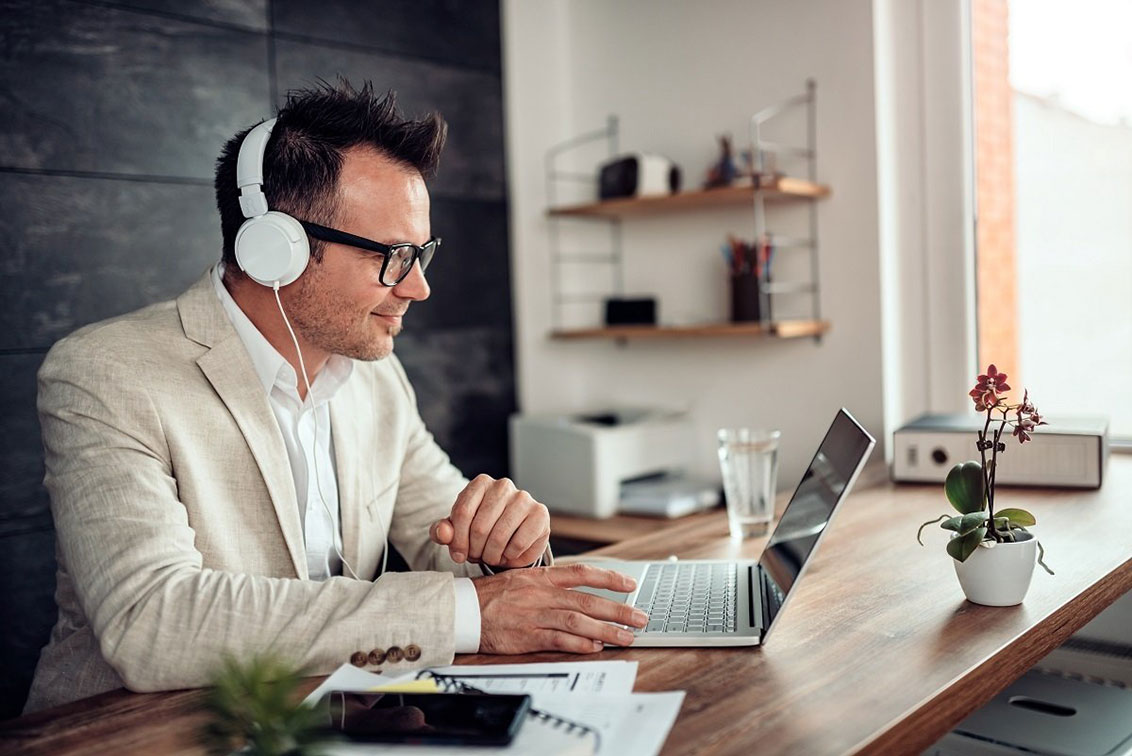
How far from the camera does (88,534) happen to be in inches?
43.4

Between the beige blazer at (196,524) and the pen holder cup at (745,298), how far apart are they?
42.4 inches

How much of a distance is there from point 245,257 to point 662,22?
67.5 inches

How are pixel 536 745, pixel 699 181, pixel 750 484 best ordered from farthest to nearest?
pixel 699 181
pixel 750 484
pixel 536 745

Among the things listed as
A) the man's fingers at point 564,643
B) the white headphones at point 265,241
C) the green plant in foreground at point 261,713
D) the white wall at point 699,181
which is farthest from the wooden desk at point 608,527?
the green plant in foreground at point 261,713

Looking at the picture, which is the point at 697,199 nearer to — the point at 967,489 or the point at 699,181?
the point at 699,181

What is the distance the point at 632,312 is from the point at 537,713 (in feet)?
6.17

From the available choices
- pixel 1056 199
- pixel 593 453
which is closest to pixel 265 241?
pixel 593 453

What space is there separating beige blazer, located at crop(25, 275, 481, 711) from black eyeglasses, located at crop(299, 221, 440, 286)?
0.18m

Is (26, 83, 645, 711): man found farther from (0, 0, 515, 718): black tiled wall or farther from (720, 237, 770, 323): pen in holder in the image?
(720, 237, 770, 323): pen in holder

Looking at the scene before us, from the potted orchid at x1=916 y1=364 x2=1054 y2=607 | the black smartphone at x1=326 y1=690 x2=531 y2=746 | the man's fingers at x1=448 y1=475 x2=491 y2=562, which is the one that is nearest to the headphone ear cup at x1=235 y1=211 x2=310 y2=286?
the man's fingers at x1=448 y1=475 x2=491 y2=562

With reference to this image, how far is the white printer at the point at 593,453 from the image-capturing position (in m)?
2.45

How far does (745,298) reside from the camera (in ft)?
7.96

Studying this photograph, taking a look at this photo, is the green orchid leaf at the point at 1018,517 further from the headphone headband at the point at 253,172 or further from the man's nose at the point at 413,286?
the headphone headband at the point at 253,172

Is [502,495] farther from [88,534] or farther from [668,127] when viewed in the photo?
[668,127]
